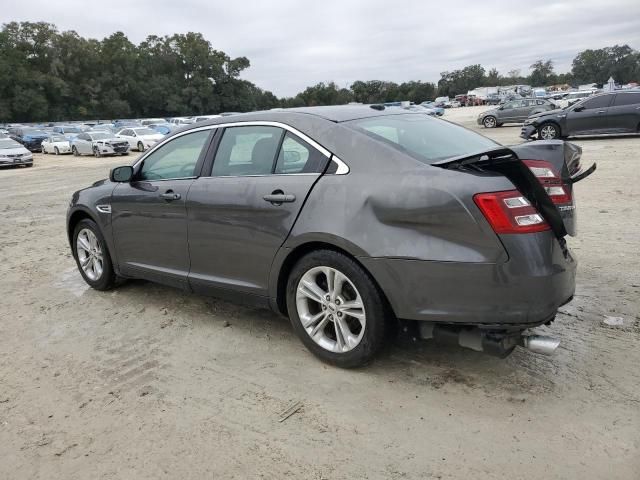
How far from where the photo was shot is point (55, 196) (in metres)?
13.5

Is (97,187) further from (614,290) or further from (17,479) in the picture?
(614,290)

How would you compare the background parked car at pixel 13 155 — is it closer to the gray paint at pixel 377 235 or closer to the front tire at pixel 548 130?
the front tire at pixel 548 130

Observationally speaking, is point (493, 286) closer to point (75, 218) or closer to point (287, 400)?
point (287, 400)

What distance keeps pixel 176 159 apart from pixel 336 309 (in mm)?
2053

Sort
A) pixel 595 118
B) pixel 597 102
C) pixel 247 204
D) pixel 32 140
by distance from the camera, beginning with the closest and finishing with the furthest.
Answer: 1. pixel 247 204
2. pixel 595 118
3. pixel 597 102
4. pixel 32 140

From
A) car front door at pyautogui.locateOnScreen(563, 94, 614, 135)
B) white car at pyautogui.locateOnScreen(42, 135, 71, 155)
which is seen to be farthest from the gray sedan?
white car at pyautogui.locateOnScreen(42, 135, 71, 155)

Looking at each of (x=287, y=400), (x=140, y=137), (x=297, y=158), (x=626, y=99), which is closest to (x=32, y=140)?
(x=140, y=137)

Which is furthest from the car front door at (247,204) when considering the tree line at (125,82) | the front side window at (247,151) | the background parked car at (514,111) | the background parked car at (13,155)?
the tree line at (125,82)

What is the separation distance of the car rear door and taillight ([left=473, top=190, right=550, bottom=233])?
16.9 m

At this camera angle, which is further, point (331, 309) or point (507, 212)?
point (331, 309)

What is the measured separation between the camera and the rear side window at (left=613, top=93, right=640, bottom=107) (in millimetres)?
17078

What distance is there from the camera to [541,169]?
10.8 ft

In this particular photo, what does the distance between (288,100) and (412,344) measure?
4141 inches

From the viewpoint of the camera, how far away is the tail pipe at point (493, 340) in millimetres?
2941
